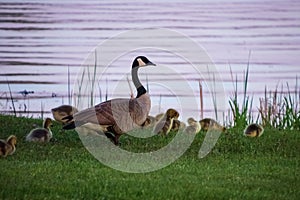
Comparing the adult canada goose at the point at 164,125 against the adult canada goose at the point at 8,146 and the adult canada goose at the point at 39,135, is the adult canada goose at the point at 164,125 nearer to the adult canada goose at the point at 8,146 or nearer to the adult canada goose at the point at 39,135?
the adult canada goose at the point at 39,135

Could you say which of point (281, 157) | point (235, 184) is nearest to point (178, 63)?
point (281, 157)

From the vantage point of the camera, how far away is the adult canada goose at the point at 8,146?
10820mm

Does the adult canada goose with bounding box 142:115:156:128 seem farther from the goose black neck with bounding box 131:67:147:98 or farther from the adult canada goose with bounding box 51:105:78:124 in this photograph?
the adult canada goose with bounding box 51:105:78:124

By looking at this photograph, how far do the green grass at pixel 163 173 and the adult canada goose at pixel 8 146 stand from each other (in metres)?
0.07

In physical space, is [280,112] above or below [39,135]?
above

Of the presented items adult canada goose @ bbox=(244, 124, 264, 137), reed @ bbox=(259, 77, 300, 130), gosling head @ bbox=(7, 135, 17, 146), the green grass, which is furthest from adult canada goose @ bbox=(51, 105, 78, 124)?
reed @ bbox=(259, 77, 300, 130)

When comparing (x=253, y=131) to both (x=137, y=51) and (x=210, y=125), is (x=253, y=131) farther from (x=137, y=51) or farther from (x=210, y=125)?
(x=137, y=51)

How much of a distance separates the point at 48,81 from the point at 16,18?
8575 millimetres

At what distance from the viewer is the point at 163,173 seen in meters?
10.3

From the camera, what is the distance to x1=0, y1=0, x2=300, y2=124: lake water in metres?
17.0

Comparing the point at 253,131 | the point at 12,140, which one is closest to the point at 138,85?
the point at 253,131

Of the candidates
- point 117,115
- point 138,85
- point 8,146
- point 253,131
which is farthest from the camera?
point 253,131

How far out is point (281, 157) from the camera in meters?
11.2

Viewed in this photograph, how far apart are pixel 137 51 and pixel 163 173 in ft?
31.5
